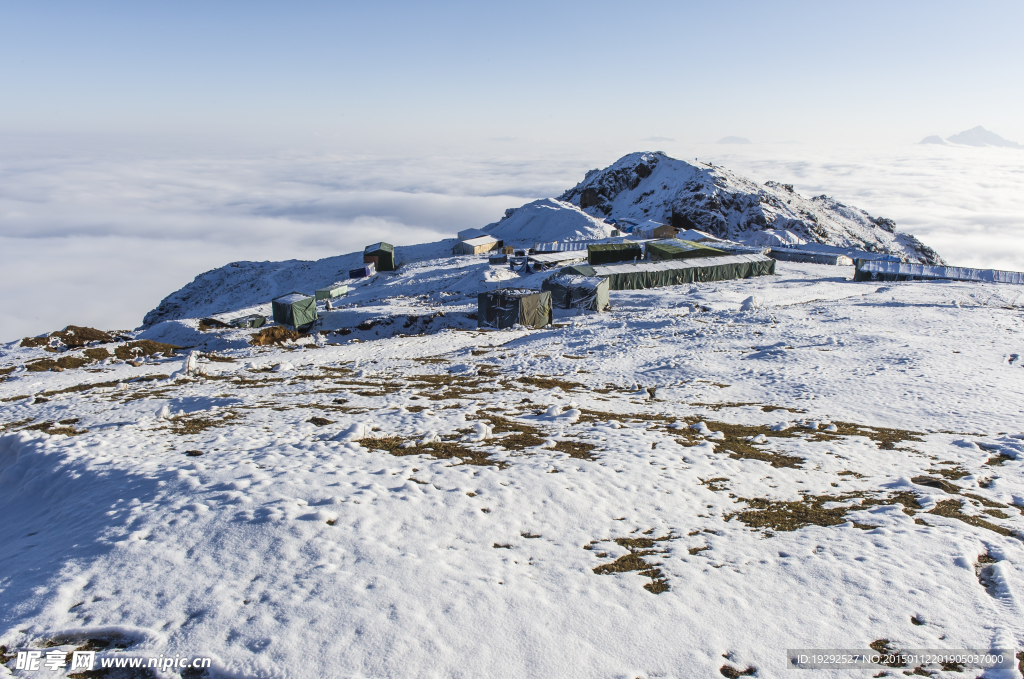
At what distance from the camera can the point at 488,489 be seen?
11.2 m

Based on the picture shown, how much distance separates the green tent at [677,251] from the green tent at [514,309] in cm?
2816

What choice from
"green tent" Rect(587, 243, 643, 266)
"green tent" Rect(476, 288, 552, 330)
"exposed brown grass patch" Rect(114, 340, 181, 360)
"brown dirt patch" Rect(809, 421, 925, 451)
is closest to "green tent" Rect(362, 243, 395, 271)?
"green tent" Rect(587, 243, 643, 266)

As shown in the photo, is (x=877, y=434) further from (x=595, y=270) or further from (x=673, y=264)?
(x=673, y=264)

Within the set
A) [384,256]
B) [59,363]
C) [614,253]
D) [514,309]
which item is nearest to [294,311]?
[59,363]

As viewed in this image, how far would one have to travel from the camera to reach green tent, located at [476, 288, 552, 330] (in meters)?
36.1

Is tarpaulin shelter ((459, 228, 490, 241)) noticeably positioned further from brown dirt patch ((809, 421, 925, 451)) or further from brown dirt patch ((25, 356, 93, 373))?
brown dirt patch ((809, 421, 925, 451))

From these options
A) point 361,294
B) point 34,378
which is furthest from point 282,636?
point 361,294

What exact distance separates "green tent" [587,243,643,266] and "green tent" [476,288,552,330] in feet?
99.6

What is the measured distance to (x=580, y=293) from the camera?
40.8 metres

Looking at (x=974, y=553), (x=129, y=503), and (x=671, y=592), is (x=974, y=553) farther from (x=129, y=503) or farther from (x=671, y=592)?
(x=129, y=503)

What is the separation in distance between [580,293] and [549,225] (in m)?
54.4

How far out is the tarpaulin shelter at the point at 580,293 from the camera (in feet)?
133

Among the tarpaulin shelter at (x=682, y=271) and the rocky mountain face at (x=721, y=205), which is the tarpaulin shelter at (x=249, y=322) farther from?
the rocky mountain face at (x=721, y=205)

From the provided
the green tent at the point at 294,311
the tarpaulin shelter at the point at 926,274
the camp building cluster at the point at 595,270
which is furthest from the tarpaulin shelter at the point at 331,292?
the tarpaulin shelter at the point at 926,274
